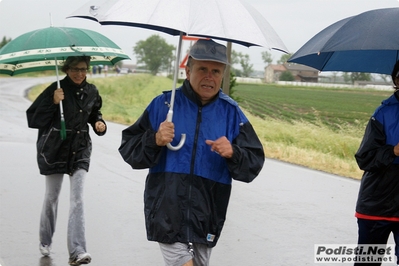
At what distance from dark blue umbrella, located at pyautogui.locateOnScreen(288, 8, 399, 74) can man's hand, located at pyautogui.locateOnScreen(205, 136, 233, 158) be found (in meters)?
1.12

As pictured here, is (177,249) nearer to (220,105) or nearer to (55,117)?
(220,105)

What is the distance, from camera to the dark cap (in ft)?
13.2

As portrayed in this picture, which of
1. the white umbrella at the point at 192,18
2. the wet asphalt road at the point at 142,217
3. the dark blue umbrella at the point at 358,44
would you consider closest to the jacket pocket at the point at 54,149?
the wet asphalt road at the point at 142,217

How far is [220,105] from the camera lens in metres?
4.14

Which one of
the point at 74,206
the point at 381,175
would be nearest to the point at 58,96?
the point at 74,206

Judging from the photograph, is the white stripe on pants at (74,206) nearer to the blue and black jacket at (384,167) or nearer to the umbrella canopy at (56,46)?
the umbrella canopy at (56,46)

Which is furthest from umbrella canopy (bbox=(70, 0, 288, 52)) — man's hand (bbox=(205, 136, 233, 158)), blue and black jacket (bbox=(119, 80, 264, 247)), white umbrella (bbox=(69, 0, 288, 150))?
man's hand (bbox=(205, 136, 233, 158))

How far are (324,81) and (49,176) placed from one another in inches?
3164

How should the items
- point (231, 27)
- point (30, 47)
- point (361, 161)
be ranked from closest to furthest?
point (231, 27) → point (361, 161) → point (30, 47)

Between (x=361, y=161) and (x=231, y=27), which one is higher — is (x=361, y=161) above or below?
below

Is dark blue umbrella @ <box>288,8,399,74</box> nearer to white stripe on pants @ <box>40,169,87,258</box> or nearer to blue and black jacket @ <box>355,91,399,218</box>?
blue and black jacket @ <box>355,91,399,218</box>

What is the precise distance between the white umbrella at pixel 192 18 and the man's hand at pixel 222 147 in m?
0.19

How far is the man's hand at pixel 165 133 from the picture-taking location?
12.7 ft

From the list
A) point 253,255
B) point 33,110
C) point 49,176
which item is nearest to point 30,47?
point 33,110
